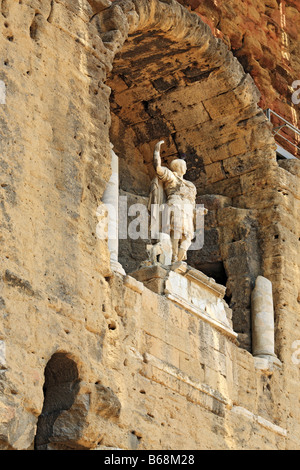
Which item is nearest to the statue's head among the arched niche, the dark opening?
the arched niche

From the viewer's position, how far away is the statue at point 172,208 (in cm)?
1319

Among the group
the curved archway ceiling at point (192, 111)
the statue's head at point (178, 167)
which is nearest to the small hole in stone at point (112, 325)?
the statue's head at point (178, 167)

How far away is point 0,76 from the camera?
34.1ft

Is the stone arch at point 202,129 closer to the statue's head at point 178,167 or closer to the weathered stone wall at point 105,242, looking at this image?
the weathered stone wall at point 105,242

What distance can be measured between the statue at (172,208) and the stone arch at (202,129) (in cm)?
115

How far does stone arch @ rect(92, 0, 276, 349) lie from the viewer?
14531mm

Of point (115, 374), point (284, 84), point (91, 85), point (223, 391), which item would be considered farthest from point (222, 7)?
point (115, 374)

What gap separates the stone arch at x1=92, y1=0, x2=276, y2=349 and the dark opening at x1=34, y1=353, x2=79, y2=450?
409 cm

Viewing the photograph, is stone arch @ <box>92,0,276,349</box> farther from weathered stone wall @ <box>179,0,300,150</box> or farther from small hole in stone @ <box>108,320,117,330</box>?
small hole in stone @ <box>108,320,117,330</box>

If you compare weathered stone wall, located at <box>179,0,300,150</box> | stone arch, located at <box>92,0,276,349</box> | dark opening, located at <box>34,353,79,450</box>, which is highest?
weathered stone wall, located at <box>179,0,300,150</box>

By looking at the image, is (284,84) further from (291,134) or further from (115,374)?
(115,374)

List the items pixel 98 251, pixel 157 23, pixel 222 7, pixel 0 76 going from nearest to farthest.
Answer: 1. pixel 0 76
2. pixel 98 251
3. pixel 157 23
4. pixel 222 7

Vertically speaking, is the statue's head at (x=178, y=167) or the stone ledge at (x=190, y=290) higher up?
the statue's head at (x=178, y=167)
